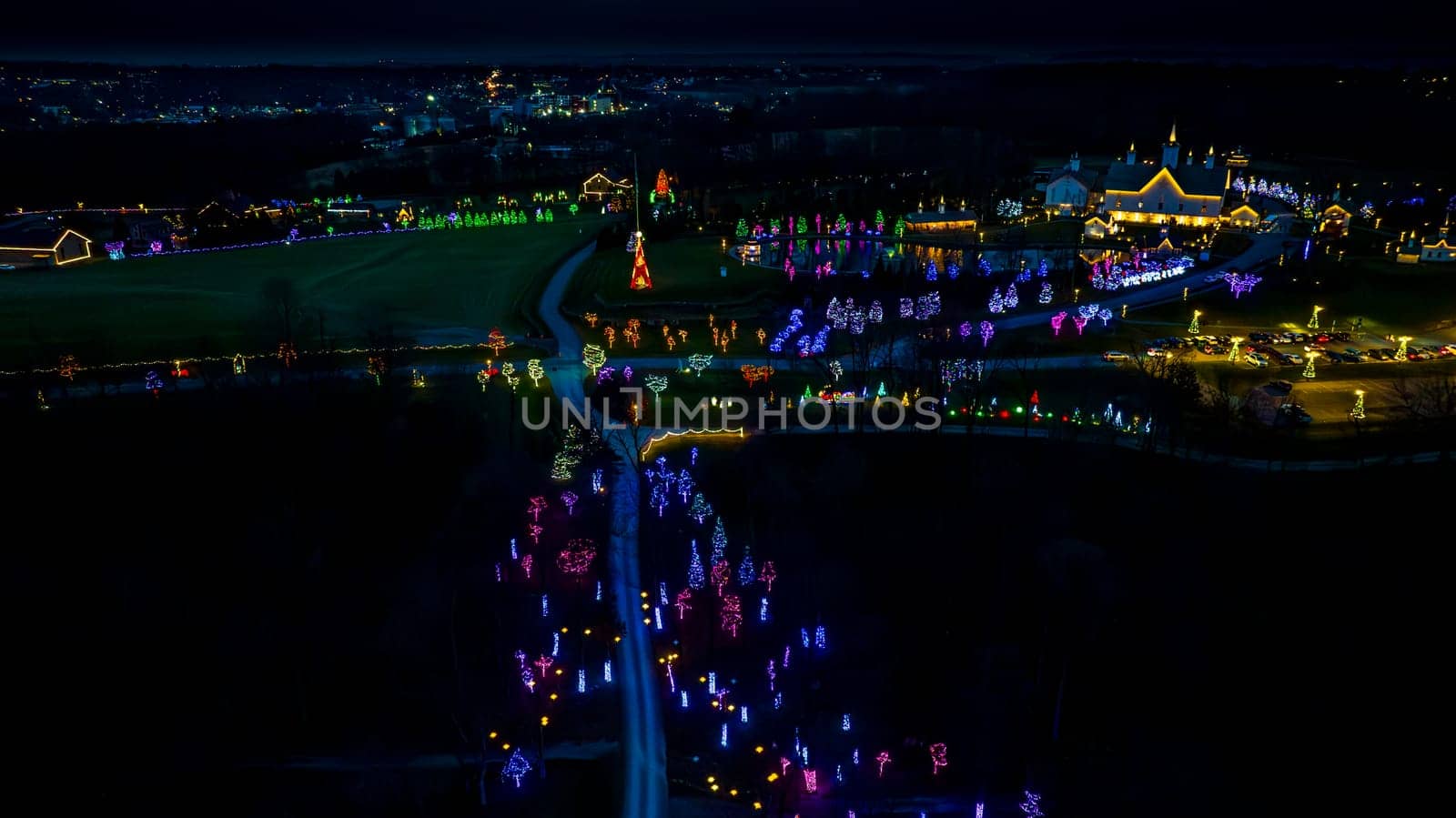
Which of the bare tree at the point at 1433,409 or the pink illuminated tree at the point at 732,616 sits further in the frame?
the bare tree at the point at 1433,409

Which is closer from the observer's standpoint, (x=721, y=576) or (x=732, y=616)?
(x=732, y=616)

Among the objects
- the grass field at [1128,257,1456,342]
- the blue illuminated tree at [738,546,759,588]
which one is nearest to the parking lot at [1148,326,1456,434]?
the grass field at [1128,257,1456,342]

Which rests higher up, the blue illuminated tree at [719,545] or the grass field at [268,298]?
the grass field at [268,298]

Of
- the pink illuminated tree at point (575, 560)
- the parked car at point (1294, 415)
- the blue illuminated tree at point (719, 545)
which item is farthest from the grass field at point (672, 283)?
the parked car at point (1294, 415)

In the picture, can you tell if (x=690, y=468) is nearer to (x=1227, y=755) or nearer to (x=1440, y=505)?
(x=1227, y=755)

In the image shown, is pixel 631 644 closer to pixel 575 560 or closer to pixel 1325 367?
pixel 575 560

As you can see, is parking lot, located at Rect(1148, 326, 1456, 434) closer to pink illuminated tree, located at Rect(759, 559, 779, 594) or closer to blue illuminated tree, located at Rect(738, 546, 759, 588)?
pink illuminated tree, located at Rect(759, 559, 779, 594)

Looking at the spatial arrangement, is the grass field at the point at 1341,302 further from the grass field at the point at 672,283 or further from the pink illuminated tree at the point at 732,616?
the pink illuminated tree at the point at 732,616

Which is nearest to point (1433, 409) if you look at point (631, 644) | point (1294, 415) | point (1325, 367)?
point (1294, 415)
